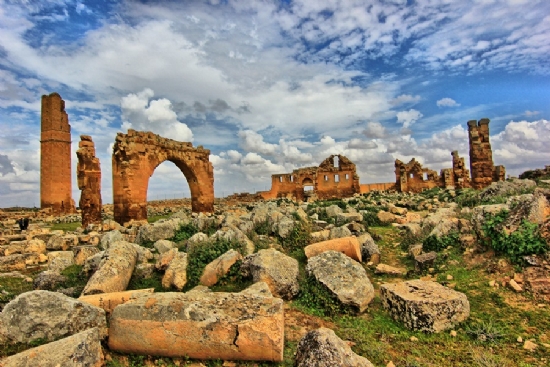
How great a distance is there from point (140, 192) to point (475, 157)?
16.9 m

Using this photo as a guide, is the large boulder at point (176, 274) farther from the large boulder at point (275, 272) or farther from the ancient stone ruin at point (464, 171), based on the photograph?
the ancient stone ruin at point (464, 171)

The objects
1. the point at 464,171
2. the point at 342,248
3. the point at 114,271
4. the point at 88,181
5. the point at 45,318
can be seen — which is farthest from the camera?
the point at 464,171

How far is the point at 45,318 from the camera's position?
2854 mm

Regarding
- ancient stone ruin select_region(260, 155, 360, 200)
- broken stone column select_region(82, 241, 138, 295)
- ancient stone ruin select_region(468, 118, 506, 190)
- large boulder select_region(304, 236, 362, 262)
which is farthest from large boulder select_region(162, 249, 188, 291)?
ancient stone ruin select_region(260, 155, 360, 200)

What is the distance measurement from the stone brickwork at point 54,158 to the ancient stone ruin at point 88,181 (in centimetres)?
1299

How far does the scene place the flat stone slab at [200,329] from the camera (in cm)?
280

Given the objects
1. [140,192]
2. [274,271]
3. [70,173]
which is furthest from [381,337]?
[70,173]

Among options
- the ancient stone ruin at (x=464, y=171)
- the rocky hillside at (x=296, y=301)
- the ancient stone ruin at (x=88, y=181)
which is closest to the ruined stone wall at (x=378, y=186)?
the ancient stone ruin at (x=464, y=171)

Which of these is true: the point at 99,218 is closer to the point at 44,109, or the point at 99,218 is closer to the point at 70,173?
the point at 70,173

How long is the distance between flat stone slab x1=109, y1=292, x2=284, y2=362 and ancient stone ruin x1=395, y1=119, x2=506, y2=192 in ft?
57.8

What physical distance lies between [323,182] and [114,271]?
27015 mm

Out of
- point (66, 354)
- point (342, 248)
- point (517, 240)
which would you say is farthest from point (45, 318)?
point (517, 240)

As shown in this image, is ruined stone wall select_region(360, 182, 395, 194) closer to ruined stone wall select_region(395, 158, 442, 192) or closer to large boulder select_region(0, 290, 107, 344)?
ruined stone wall select_region(395, 158, 442, 192)

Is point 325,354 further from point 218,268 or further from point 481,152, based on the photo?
point 481,152
